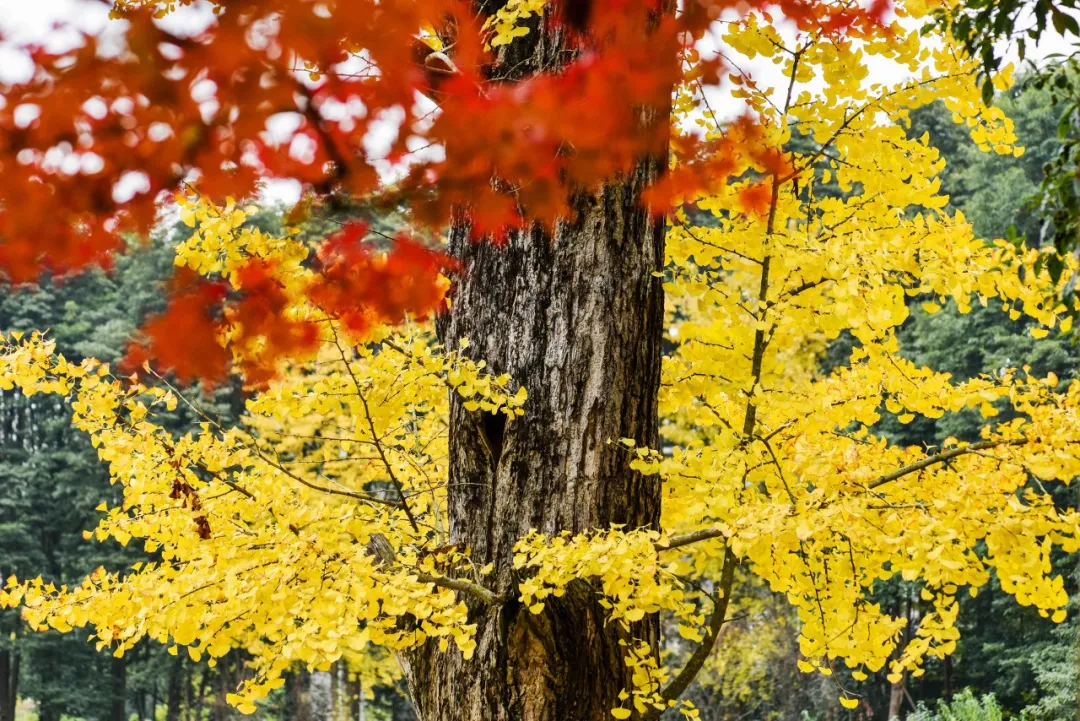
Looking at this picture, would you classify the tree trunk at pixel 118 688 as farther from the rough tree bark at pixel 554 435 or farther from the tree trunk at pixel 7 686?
the rough tree bark at pixel 554 435

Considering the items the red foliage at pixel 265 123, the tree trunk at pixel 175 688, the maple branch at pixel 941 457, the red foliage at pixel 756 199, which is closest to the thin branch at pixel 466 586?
the red foliage at pixel 265 123

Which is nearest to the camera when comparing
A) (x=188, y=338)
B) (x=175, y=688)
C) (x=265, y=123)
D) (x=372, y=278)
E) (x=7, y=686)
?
(x=265, y=123)

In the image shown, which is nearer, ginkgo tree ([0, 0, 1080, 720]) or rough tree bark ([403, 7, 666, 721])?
ginkgo tree ([0, 0, 1080, 720])

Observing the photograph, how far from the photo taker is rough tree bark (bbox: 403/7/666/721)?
3.09m

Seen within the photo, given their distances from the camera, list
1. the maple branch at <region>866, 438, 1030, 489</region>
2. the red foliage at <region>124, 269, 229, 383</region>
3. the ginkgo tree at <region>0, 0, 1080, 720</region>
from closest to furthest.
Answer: the red foliage at <region>124, 269, 229, 383</region>
the ginkgo tree at <region>0, 0, 1080, 720</region>
the maple branch at <region>866, 438, 1030, 489</region>

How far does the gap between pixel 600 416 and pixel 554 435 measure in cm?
17

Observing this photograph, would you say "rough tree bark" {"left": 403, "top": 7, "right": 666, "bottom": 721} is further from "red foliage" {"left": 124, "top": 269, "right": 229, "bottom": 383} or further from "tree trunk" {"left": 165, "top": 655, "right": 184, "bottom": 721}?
"tree trunk" {"left": 165, "top": 655, "right": 184, "bottom": 721}

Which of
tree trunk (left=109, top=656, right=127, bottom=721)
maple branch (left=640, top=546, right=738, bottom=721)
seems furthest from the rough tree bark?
tree trunk (left=109, top=656, right=127, bottom=721)

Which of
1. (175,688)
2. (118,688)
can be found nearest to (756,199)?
(175,688)

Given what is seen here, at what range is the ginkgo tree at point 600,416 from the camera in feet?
8.82

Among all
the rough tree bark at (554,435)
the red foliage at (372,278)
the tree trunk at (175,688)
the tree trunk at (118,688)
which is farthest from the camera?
the tree trunk at (118,688)

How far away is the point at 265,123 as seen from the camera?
1.49m

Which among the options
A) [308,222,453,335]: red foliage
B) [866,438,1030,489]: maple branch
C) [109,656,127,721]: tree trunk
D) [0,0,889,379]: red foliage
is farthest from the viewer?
[109,656,127,721]: tree trunk

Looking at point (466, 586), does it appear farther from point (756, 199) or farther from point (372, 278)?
point (756, 199)
